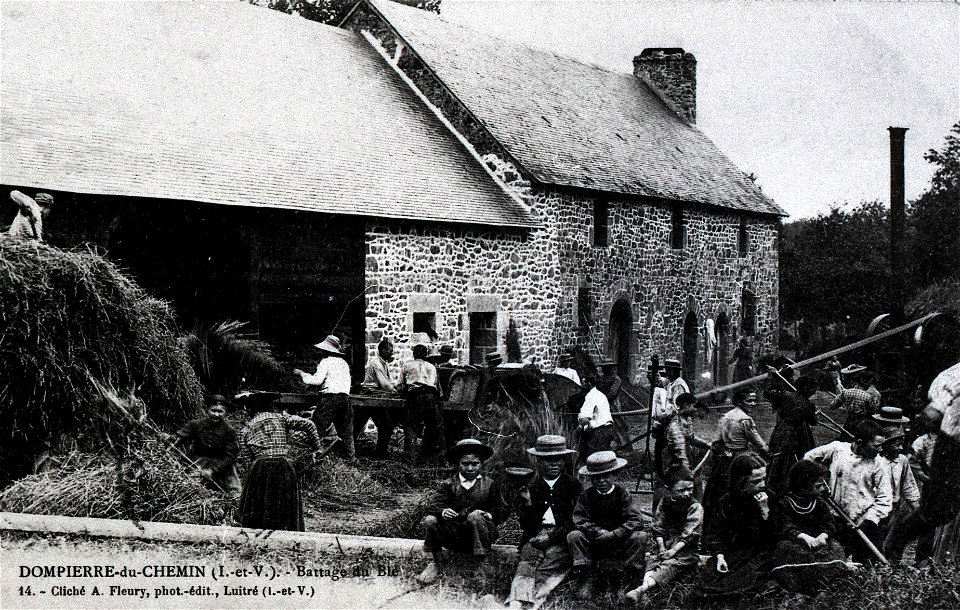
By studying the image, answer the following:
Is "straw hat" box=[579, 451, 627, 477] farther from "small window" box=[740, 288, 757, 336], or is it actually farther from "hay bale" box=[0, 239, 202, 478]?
"small window" box=[740, 288, 757, 336]

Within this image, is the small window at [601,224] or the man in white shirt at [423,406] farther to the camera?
the small window at [601,224]

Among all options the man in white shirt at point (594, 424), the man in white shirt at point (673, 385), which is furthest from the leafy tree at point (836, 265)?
the man in white shirt at point (594, 424)

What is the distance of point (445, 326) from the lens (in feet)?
50.7

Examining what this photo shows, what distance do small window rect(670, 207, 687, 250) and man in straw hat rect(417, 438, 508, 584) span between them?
1516 centimetres

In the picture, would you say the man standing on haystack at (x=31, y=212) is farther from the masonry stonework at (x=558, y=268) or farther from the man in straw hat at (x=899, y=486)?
the man in straw hat at (x=899, y=486)

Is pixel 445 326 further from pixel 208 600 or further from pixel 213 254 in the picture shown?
pixel 208 600

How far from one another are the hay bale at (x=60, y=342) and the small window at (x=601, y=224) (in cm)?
1211

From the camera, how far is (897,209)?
37.4 ft

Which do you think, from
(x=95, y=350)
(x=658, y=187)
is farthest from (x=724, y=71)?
(x=95, y=350)

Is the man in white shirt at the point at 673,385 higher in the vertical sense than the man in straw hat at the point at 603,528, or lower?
higher

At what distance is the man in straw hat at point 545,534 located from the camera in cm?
608

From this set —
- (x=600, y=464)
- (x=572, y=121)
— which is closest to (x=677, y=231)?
(x=572, y=121)

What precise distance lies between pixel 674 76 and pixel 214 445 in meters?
20.9

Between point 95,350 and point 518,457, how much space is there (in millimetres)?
4083
